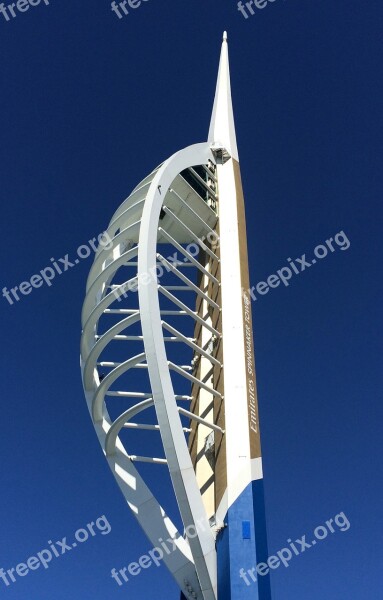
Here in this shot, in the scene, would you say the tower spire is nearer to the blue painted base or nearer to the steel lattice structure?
the steel lattice structure

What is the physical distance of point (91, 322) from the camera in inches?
910

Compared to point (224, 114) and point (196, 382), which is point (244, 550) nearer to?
point (196, 382)

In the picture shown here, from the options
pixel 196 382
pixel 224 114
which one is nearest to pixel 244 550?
pixel 196 382

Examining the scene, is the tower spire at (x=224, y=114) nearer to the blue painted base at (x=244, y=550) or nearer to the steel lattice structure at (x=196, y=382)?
the steel lattice structure at (x=196, y=382)

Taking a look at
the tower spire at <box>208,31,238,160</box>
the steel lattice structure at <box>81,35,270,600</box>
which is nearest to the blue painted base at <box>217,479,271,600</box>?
the steel lattice structure at <box>81,35,270,600</box>

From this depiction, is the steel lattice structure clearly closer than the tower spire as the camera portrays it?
Yes

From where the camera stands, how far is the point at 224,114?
35.4m

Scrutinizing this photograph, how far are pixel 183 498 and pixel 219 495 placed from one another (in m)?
3.19

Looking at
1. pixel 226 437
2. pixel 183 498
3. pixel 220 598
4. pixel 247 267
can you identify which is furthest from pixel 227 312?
pixel 220 598

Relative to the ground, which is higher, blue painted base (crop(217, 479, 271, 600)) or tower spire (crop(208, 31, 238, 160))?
tower spire (crop(208, 31, 238, 160))

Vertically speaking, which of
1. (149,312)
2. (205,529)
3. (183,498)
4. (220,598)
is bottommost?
(220,598)

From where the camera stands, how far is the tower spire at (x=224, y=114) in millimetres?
32844

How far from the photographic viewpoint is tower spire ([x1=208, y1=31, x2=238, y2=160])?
108 feet

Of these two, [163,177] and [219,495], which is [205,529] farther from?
[163,177]
